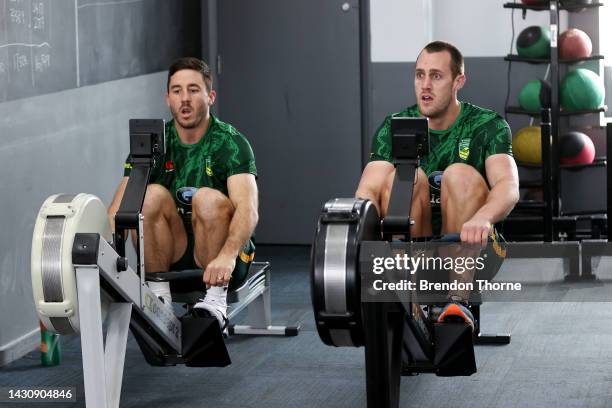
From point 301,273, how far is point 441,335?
2205 mm

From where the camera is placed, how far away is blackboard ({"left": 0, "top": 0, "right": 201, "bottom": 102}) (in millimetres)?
4000

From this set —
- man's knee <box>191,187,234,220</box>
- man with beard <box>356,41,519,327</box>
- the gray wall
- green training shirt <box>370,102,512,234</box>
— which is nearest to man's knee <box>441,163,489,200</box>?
man with beard <box>356,41,519,327</box>

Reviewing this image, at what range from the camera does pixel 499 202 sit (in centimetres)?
334

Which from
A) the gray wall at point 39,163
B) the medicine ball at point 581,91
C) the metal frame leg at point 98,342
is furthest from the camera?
the medicine ball at point 581,91

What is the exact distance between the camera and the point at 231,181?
3721mm

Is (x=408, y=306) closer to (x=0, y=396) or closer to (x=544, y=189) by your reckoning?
(x=0, y=396)

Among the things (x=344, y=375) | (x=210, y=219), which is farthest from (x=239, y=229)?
(x=344, y=375)

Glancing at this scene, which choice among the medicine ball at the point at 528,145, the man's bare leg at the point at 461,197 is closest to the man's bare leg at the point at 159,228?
the man's bare leg at the point at 461,197

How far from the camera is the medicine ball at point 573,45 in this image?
5.54 meters

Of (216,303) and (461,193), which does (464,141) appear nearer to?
(461,193)

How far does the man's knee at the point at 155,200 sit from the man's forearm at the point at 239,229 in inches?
8.8

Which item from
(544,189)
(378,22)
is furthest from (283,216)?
(544,189)

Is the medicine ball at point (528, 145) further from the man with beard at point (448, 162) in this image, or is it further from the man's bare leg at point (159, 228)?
the man's bare leg at point (159, 228)

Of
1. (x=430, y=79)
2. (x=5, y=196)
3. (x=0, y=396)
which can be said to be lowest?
(x=0, y=396)
